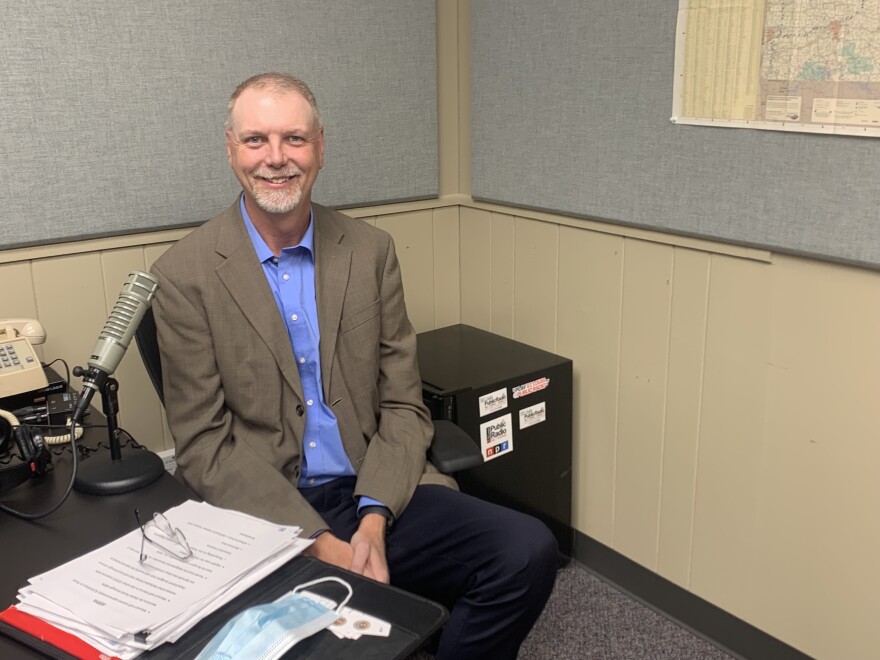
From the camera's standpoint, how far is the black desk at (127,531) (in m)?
1.08

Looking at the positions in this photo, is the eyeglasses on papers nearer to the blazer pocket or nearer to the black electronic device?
the black electronic device

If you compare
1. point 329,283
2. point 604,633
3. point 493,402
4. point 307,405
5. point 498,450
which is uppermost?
point 329,283

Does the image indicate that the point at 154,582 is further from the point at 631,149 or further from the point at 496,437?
the point at 631,149

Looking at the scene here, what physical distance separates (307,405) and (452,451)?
1.07 feet

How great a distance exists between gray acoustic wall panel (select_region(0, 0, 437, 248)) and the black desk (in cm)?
70

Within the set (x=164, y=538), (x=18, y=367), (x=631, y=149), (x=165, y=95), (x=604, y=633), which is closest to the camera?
(x=164, y=538)

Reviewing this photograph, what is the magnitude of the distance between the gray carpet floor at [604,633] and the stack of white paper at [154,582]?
40.9 inches

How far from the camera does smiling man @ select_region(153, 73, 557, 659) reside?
5.64ft

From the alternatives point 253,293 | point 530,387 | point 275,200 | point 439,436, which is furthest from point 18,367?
point 530,387

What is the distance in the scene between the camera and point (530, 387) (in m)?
2.36

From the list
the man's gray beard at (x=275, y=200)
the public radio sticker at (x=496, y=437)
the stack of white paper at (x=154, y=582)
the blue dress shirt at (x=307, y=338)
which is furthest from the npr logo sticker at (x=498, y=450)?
the stack of white paper at (x=154, y=582)

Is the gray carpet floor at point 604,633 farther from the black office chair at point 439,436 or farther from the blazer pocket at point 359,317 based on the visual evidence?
the blazer pocket at point 359,317

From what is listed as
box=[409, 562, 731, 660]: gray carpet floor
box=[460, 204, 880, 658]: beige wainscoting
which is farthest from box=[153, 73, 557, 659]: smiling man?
box=[460, 204, 880, 658]: beige wainscoting

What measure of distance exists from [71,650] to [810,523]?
5.15 ft
